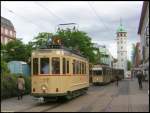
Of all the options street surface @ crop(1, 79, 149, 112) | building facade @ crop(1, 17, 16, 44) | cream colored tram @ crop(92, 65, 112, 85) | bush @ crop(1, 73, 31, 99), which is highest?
building facade @ crop(1, 17, 16, 44)

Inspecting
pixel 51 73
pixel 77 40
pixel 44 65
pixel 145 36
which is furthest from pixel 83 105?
pixel 145 36

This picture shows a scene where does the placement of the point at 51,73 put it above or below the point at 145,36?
below

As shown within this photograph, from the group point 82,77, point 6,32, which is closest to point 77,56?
point 82,77

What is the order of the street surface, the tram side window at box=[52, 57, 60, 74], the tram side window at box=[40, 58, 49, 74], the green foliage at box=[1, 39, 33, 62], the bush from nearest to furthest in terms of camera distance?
the street surface → the tram side window at box=[52, 57, 60, 74] → the tram side window at box=[40, 58, 49, 74] → the bush → the green foliage at box=[1, 39, 33, 62]

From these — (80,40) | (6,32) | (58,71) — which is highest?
(6,32)

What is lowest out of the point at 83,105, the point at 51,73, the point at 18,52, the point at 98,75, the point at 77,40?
the point at 83,105

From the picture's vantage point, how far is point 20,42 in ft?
267

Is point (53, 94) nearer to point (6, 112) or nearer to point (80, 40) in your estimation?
point (6, 112)

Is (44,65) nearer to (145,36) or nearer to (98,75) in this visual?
(98,75)

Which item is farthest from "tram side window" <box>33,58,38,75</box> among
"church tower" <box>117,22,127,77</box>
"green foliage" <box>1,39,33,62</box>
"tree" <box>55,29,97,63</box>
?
"church tower" <box>117,22,127,77</box>

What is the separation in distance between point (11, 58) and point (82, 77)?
4377 centimetres

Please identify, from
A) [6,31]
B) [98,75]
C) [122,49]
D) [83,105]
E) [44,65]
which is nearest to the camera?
[83,105]

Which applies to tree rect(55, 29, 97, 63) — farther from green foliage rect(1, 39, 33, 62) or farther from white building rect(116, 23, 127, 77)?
white building rect(116, 23, 127, 77)

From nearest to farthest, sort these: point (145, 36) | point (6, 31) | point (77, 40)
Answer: point (77, 40), point (145, 36), point (6, 31)
